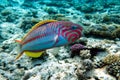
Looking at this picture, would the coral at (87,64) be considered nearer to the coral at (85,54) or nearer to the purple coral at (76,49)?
the coral at (85,54)

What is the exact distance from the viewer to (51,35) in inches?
86.7

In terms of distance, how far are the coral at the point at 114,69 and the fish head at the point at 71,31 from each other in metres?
3.85

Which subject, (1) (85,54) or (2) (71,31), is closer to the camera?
(2) (71,31)

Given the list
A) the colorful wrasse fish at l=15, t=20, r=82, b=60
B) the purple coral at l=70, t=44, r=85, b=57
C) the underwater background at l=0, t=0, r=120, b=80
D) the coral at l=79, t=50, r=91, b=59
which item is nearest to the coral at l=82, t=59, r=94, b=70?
the underwater background at l=0, t=0, r=120, b=80

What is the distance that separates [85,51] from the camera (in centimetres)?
649

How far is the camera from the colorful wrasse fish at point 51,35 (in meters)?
2.16

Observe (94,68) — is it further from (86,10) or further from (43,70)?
(86,10)

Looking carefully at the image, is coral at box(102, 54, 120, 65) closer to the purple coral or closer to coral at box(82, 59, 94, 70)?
coral at box(82, 59, 94, 70)

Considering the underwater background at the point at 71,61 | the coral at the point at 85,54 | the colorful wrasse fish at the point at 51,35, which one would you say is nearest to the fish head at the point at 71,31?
the colorful wrasse fish at the point at 51,35

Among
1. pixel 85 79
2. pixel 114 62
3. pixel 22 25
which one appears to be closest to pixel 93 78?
pixel 85 79

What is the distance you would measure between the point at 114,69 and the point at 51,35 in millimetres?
3972

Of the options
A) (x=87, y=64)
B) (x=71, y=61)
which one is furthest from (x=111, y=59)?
(x=71, y=61)

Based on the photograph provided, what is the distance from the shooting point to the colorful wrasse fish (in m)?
2.16

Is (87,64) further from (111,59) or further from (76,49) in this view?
(76,49)
